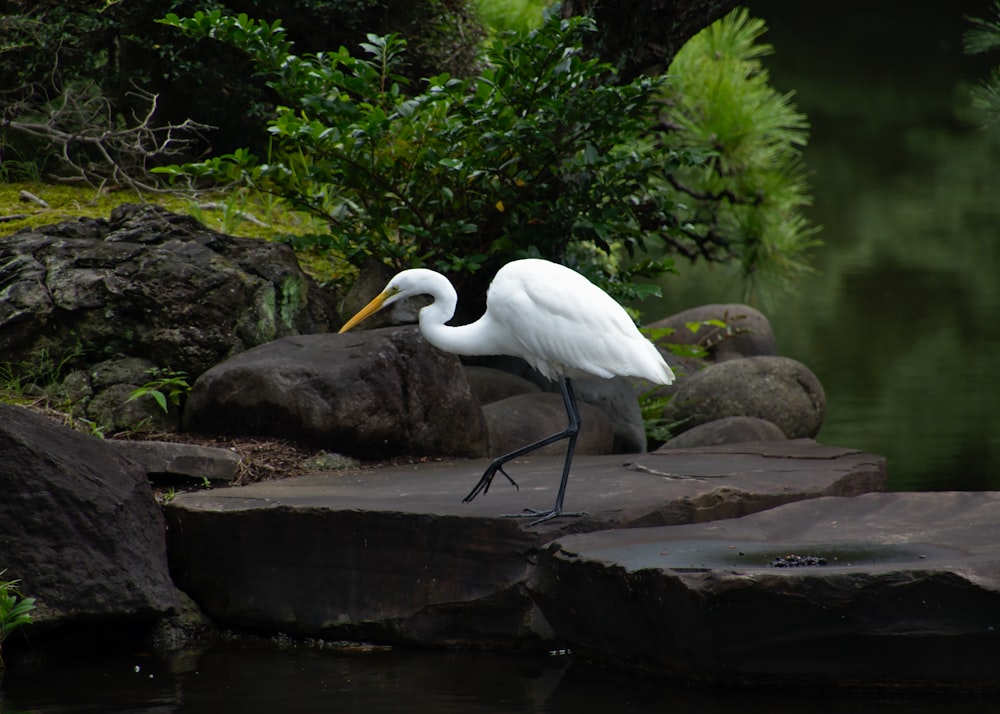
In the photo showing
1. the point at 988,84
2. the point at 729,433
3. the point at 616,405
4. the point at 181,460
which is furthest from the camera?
the point at 988,84

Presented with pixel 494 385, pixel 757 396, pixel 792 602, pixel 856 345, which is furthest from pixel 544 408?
pixel 856 345

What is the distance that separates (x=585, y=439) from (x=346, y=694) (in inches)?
82.0

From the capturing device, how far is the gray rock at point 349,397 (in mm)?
4723

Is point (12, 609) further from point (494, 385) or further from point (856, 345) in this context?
point (856, 345)

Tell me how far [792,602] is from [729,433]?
2.55m

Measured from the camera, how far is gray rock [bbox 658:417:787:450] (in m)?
5.71

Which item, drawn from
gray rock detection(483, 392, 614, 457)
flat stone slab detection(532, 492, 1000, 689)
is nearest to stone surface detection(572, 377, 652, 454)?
gray rock detection(483, 392, 614, 457)

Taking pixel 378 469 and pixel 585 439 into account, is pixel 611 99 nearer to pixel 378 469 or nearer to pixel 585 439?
pixel 585 439

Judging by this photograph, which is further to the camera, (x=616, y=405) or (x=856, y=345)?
(x=856, y=345)

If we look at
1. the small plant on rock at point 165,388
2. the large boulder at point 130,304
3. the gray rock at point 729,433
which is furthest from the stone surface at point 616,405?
the small plant on rock at point 165,388

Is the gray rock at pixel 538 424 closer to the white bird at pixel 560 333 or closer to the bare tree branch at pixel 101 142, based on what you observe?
the white bird at pixel 560 333

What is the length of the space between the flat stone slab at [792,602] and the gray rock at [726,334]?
436 cm

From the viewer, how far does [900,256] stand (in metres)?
13.7

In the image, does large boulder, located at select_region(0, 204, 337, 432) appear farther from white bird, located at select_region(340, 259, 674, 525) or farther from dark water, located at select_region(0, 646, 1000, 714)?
dark water, located at select_region(0, 646, 1000, 714)
